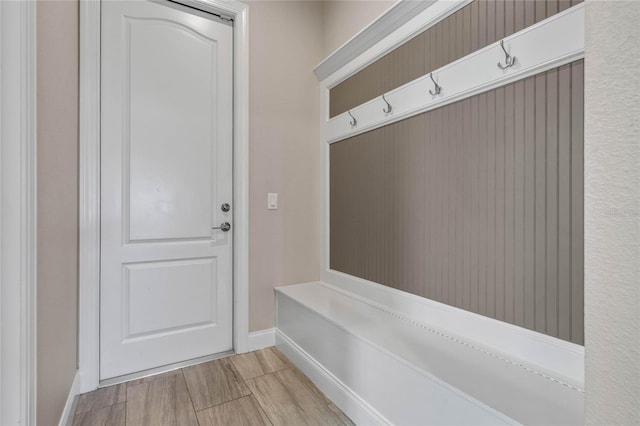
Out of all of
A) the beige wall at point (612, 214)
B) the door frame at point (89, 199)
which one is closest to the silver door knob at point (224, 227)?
the door frame at point (89, 199)

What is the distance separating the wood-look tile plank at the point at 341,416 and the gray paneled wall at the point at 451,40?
1750 millimetres

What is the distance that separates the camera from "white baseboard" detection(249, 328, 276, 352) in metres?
2.14

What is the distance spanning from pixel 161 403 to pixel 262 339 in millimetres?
731

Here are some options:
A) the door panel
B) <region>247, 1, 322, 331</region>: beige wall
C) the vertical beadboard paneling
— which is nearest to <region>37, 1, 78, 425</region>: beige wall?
the door panel

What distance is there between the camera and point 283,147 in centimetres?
230

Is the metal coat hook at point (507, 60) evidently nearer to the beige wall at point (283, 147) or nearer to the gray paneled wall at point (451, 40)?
the gray paneled wall at point (451, 40)

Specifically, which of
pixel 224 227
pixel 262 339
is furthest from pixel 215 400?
pixel 224 227

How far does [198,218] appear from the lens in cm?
201

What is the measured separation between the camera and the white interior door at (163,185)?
177cm

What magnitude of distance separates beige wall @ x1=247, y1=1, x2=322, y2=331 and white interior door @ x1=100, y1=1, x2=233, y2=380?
0.19 metres

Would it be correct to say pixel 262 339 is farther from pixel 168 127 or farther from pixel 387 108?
pixel 387 108

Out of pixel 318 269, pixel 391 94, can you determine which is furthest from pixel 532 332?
pixel 318 269
